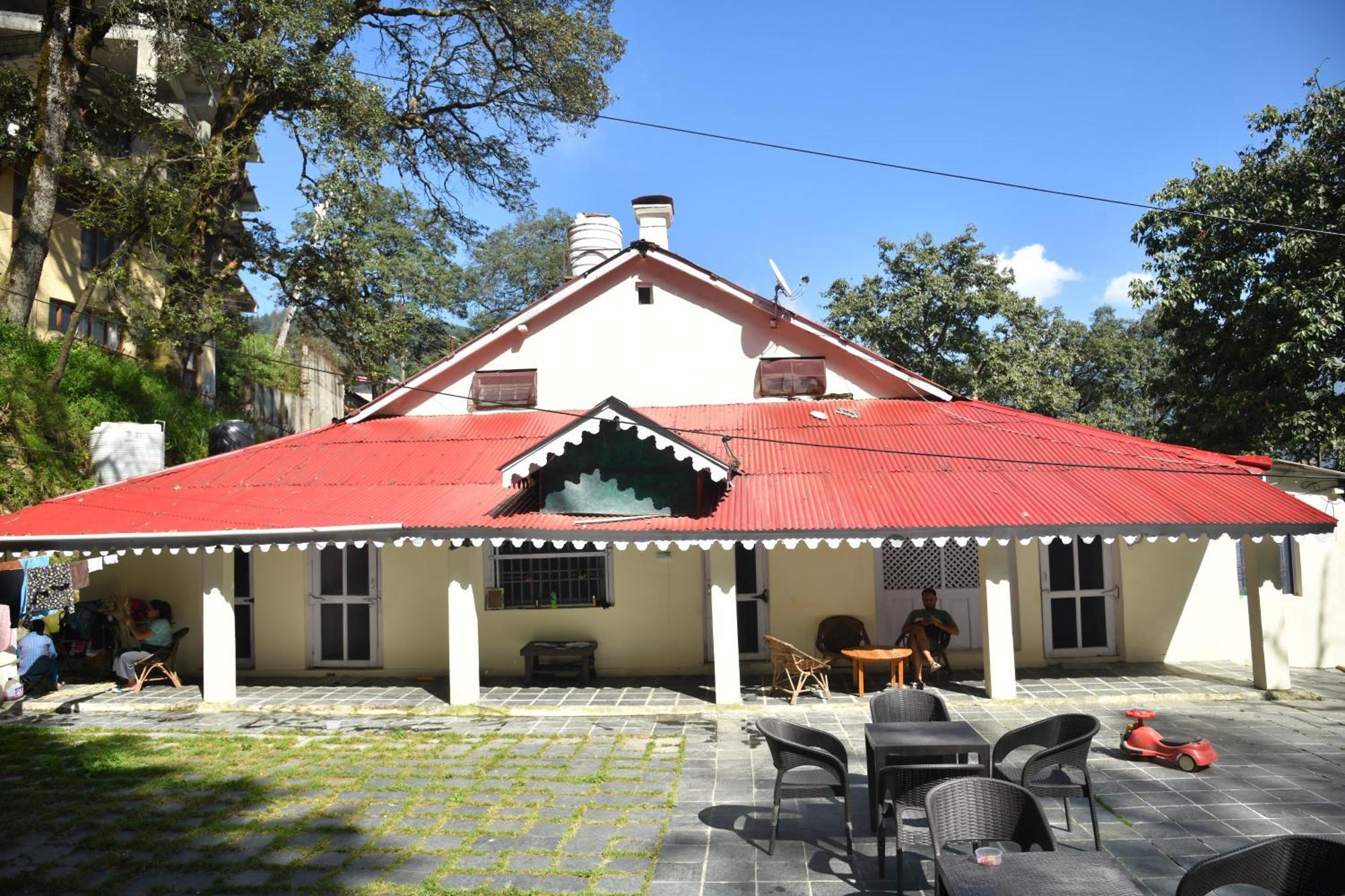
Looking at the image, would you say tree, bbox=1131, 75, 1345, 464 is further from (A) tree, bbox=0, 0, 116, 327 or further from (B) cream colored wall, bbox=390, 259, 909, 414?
(A) tree, bbox=0, 0, 116, 327

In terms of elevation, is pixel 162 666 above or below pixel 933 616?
below

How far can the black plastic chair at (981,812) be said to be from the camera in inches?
184

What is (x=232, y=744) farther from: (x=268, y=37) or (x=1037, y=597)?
(x=268, y=37)

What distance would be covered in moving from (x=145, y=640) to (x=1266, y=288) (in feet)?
64.3

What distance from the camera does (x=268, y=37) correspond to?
17.8 m

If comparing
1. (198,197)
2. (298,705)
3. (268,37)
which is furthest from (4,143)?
(298,705)

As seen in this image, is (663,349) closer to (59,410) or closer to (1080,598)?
(1080,598)

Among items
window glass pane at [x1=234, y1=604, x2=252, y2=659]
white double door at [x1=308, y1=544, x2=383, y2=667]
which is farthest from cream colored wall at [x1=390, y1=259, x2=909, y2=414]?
window glass pane at [x1=234, y1=604, x2=252, y2=659]

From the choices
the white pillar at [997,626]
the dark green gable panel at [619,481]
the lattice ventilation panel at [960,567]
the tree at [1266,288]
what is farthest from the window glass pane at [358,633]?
the tree at [1266,288]

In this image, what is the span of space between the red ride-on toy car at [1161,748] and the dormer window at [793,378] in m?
7.37

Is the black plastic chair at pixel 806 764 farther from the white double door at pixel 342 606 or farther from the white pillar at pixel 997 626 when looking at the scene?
the white double door at pixel 342 606

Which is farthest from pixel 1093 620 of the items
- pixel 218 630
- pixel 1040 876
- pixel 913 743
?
pixel 218 630

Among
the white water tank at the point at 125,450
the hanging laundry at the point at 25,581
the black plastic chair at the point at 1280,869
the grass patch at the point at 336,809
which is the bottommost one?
A: the grass patch at the point at 336,809

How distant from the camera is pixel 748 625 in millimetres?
12492
